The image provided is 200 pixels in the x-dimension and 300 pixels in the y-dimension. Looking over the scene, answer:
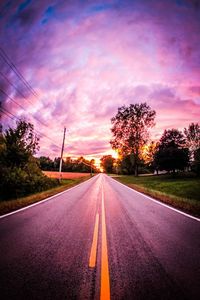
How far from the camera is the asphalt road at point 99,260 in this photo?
2691 mm

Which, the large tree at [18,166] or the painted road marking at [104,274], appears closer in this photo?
the painted road marking at [104,274]

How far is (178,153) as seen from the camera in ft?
117

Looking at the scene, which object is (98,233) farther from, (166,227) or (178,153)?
(178,153)

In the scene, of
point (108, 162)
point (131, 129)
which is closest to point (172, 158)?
point (131, 129)

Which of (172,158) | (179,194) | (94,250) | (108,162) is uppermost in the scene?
(108,162)

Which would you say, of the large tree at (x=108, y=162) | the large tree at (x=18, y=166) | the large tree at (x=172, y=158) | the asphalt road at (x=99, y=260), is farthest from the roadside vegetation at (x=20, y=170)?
the large tree at (x=108, y=162)

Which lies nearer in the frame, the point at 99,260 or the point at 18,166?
the point at 99,260

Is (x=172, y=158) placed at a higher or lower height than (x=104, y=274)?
higher

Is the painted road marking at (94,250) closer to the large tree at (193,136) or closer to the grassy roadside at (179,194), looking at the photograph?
the grassy roadside at (179,194)

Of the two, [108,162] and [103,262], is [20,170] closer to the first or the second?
[103,262]

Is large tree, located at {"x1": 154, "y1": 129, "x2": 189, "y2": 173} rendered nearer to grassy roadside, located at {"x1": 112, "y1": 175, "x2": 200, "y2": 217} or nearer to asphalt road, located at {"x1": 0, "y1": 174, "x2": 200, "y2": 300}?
grassy roadside, located at {"x1": 112, "y1": 175, "x2": 200, "y2": 217}

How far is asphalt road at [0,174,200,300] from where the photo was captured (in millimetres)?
2691

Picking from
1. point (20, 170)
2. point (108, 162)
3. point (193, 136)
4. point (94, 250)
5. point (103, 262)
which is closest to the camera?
point (103, 262)

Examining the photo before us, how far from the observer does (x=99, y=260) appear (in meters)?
3.66
